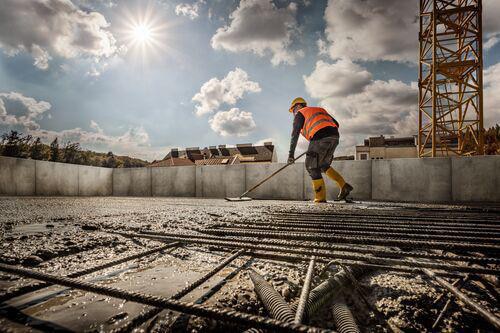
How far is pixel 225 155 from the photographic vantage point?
40.6 meters

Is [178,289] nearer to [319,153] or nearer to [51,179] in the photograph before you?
[319,153]

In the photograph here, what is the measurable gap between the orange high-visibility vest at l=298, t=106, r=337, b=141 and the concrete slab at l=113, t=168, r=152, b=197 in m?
7.21

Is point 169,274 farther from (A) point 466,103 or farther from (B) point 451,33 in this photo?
(B) point 451,33

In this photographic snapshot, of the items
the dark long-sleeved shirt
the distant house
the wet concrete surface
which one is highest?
the distant house

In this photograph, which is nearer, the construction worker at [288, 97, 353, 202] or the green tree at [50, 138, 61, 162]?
the construction worker at [288, 97, 353, 202]

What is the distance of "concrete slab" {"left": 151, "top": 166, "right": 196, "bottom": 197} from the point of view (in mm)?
9375

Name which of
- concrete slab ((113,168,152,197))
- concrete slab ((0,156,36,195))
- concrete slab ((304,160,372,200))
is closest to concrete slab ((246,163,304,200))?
concrete slab ((304,160,372,200))

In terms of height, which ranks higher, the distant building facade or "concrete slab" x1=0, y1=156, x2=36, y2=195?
the distant building facade

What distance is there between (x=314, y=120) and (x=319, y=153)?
774mm

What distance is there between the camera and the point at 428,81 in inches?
640

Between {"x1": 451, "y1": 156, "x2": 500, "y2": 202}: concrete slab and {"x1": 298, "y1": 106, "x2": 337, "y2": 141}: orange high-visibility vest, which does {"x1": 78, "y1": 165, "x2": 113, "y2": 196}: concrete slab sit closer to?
{"x1": 298, "y1": 106, "x2": 337, "y2": 141}: orange high-visibility vest

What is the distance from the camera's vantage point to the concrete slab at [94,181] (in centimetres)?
942

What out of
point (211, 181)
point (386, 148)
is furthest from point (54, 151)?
point (386, 148)

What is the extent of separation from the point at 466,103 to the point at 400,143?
935 inches
